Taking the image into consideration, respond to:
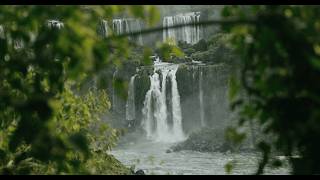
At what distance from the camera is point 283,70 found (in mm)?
2014

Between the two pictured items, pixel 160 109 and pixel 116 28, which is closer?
pixel 116 28

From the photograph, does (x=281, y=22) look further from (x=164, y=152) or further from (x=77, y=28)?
(x=164, y=152)

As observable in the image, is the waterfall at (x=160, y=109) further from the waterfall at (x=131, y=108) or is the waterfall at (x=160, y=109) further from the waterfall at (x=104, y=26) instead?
the waterfall at (x=104, y=26)

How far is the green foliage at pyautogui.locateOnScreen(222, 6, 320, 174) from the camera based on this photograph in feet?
6.55

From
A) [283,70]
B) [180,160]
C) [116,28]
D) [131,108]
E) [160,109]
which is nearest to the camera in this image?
[283,70]

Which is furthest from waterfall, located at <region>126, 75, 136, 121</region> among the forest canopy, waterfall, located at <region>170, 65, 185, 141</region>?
A: the forest canopy

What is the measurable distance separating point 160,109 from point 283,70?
25.9 metres

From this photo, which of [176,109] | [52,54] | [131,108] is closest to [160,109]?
[176,109]

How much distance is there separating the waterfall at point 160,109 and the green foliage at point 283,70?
81.6 feet

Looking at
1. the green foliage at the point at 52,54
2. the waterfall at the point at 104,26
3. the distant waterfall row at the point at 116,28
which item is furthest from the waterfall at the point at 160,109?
the green foliage at the point at 52,54

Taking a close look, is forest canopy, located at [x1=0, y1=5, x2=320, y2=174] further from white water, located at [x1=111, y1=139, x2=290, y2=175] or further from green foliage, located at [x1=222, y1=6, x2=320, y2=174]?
white water, located at [x1=111, y1=139, x2=290, y2=175]

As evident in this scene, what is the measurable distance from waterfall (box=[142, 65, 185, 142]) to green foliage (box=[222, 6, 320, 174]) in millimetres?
24878

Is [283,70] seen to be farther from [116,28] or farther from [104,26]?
[116,28]
